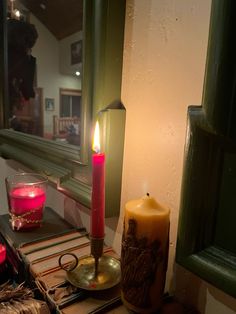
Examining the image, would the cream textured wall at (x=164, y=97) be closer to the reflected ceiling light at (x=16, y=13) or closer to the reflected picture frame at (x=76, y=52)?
the reflected picture frame at (x=76, y=52)

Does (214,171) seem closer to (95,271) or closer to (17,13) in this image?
(95,271)

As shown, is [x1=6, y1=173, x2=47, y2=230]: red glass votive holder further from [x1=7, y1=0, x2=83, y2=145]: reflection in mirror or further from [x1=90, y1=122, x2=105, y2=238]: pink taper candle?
[x1=90, y1=122, x2=105, y2=238]: pink taper candle

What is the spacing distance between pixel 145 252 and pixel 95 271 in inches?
5.1

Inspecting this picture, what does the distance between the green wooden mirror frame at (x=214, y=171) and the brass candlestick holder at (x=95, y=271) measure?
131 millimetres

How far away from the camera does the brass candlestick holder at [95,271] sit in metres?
0.45

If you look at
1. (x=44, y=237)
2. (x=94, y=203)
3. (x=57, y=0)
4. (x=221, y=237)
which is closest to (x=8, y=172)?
(x=44, y=237)

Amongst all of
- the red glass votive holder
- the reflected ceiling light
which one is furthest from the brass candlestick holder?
the reflected ceiling light

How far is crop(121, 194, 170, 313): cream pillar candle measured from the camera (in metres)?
0.38

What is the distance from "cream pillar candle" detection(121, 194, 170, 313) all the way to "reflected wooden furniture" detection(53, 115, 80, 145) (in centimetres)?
35

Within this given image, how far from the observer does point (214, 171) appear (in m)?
0.35

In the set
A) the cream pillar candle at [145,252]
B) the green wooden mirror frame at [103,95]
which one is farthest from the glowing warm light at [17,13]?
the cream pillar candle at [145,252]

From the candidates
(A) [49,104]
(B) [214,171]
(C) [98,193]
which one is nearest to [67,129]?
(A) [49,104]

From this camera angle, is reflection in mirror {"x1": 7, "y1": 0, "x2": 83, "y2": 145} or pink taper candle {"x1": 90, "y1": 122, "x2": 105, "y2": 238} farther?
reflection in mirror {"x1": 7, "y1": 0, "x2": 83, "y2": 145}

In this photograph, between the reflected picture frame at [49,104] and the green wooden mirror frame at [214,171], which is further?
the reflected picture frame at [49,104]
